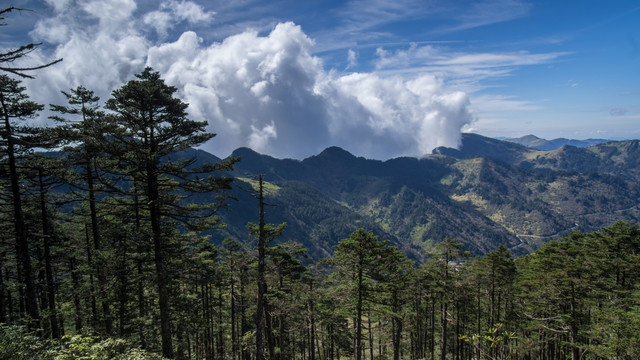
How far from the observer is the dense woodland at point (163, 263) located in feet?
46.6

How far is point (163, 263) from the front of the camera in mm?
17203

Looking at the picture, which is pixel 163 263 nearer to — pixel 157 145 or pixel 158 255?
pixel 158 255

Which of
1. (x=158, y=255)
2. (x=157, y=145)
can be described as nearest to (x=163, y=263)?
(x=158, y=255)

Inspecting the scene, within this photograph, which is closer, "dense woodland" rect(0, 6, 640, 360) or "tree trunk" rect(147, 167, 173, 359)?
"dense woodland" rect(0, 6, 640, 360)

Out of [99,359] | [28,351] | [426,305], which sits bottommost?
[426,305]

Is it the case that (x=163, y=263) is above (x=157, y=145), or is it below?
below

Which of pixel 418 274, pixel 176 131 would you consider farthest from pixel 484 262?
pixel 176 131

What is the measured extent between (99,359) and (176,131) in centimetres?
1046

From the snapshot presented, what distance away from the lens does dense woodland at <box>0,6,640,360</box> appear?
560 inches

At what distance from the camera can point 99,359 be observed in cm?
938

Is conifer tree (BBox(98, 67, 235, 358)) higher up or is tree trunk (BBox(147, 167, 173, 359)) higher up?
conifer tree (BBox(98, 67, 235, 358))

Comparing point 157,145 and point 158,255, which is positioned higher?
point 157,145

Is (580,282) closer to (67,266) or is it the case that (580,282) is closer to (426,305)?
(426,305)

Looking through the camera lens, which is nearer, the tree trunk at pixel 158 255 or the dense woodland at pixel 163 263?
the dense woodland at pixel 163 263
